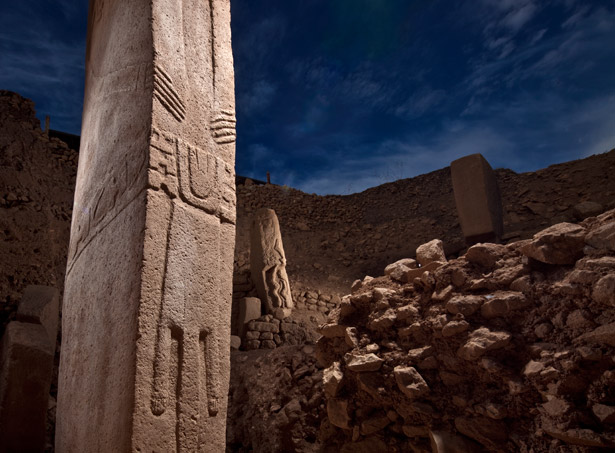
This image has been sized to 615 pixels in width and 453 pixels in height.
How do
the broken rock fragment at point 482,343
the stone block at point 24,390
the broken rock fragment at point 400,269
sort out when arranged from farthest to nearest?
the broken rock fragment at point 400,269
the stone block at point 24,390
the broken rock fragment at point 482,343

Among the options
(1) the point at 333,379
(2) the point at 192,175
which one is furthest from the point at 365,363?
(2) the point at 192,175

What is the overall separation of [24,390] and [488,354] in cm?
334

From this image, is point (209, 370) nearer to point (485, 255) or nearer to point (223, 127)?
point (223, 127)

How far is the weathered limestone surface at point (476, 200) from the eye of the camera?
6.22 meters

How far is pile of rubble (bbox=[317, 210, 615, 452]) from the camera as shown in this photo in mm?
2053

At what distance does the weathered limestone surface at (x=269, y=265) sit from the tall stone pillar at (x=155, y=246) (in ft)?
14.7

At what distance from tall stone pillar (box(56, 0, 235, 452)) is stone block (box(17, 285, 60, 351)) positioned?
991 mm

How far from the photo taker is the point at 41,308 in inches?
129

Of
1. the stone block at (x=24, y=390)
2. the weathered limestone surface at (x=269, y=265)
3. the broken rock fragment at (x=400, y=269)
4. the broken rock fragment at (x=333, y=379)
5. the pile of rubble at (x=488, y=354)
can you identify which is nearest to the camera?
the pile of rubble at (x=488, y=354)

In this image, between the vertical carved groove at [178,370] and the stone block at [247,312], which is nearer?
the vertical carved groove at [178,370]

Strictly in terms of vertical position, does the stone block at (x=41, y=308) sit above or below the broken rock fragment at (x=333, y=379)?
above

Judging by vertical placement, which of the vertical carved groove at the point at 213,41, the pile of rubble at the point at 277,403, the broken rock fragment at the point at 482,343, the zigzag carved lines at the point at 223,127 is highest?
the vertical carved groove at the point at 213,41

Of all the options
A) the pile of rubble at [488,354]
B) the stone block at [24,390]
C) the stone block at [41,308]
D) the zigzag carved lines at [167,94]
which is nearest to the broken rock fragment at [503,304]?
the pile of rubble at [488,354]

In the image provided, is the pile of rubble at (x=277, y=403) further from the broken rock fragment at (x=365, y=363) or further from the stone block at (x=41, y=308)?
the stone block at (x=41, y=308)
